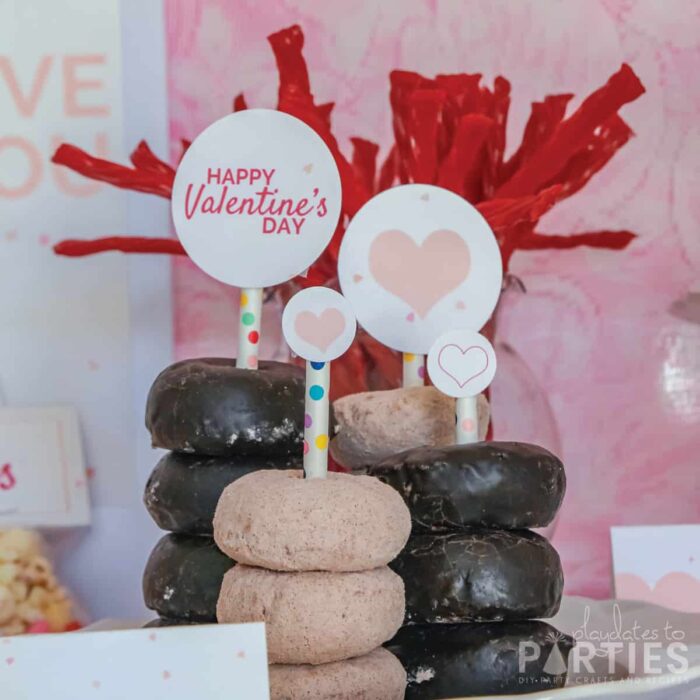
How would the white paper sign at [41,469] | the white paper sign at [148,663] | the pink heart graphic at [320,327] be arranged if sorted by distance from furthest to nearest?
1. the white paper sign at [41,469]
2. the pink heart graphic at [320,327]
3. the white paper sign at [148,663]

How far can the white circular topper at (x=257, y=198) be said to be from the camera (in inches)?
38.8

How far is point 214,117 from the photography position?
1461 mm

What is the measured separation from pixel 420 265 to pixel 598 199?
53 cm

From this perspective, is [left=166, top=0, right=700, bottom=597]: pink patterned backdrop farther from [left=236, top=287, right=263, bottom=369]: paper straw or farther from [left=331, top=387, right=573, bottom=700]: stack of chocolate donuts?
[left=331, top=387, right=573, bottom=700]: stack of chocolate donuts

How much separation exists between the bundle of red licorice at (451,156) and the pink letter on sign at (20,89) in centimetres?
28

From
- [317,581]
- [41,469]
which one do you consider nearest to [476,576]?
[317,581]

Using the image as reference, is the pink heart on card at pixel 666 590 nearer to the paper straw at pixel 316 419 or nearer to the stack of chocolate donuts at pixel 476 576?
the stack of chocolate donuts at pixel 476 576

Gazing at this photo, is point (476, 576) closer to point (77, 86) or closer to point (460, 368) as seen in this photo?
point (460, 368)

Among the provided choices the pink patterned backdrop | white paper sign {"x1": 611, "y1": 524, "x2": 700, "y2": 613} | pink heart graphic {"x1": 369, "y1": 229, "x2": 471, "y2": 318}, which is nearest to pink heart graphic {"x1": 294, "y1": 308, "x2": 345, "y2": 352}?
pink heart graphic {"x1": 369, "y1": 229, "x2": 471, "y2": 318}

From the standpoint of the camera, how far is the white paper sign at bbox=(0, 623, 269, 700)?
2.30ft

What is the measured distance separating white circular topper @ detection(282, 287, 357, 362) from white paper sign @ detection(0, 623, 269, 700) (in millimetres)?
220

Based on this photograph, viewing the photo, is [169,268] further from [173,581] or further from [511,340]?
[173,581]

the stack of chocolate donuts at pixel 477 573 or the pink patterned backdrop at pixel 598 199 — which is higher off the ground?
the pink patterned backdrop at pixel 598 199

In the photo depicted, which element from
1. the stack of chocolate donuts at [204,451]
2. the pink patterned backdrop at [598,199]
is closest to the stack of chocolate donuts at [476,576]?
the stack of chocolate donuts at [204,451]
